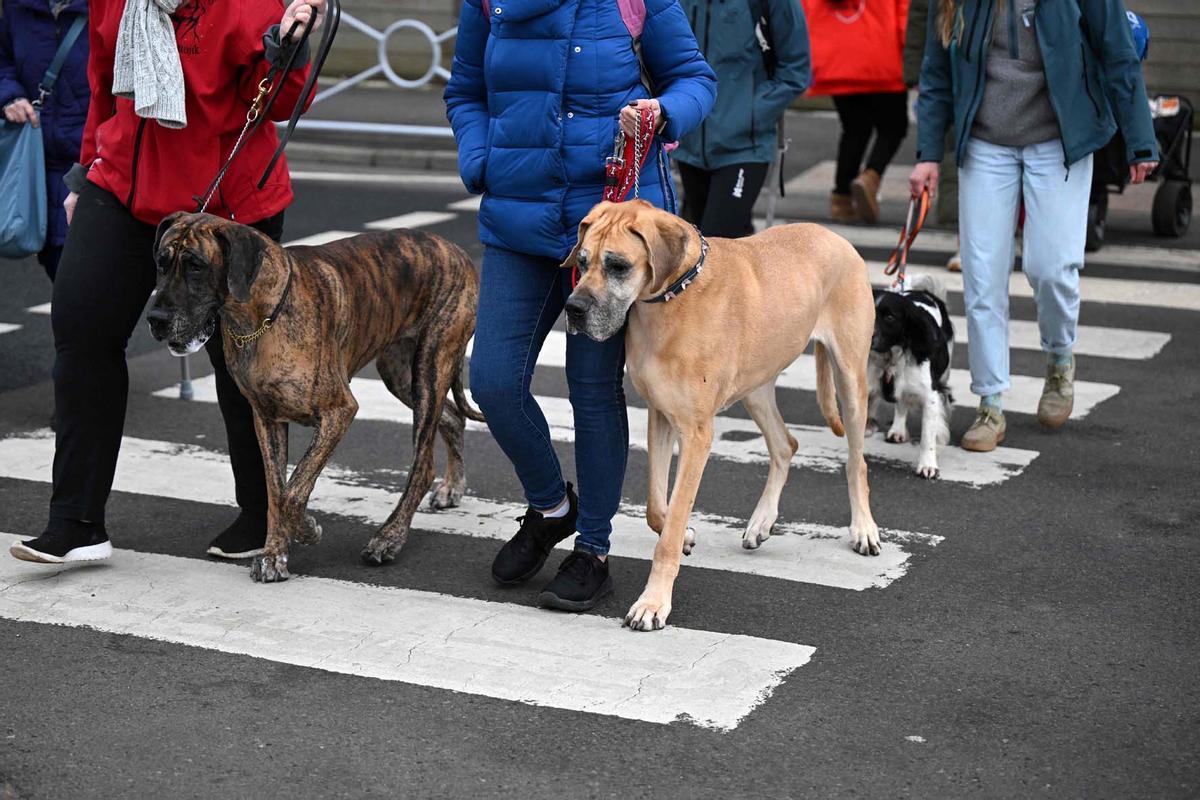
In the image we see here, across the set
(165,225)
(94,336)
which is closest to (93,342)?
(94,336)

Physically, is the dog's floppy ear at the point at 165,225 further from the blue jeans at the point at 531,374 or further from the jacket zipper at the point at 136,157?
the blue jeans at the point at 531,374

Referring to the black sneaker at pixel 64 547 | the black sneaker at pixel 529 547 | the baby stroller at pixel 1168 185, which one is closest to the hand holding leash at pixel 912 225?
the black sneaker at pixel 529 547

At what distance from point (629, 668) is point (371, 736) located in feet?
2.84

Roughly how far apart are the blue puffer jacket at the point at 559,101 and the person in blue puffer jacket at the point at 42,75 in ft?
10.7

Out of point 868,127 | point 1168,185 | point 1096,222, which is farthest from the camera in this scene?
point 868,127

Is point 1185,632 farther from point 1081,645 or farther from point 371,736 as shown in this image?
point 371,736

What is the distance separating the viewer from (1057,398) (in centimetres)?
793

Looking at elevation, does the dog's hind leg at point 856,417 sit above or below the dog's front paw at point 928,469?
above

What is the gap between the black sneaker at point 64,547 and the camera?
220 inches

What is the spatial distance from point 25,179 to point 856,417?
4.15m

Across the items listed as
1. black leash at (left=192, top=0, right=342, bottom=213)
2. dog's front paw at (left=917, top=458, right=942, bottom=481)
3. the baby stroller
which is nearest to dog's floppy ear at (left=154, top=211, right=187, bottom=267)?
black leash at (left=192, top=0, right=342, bottom=213)

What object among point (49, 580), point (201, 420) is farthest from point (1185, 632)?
point (201, 420)

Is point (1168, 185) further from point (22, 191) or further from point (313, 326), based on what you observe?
point (313, 326)

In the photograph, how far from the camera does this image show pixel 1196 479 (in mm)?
7074
